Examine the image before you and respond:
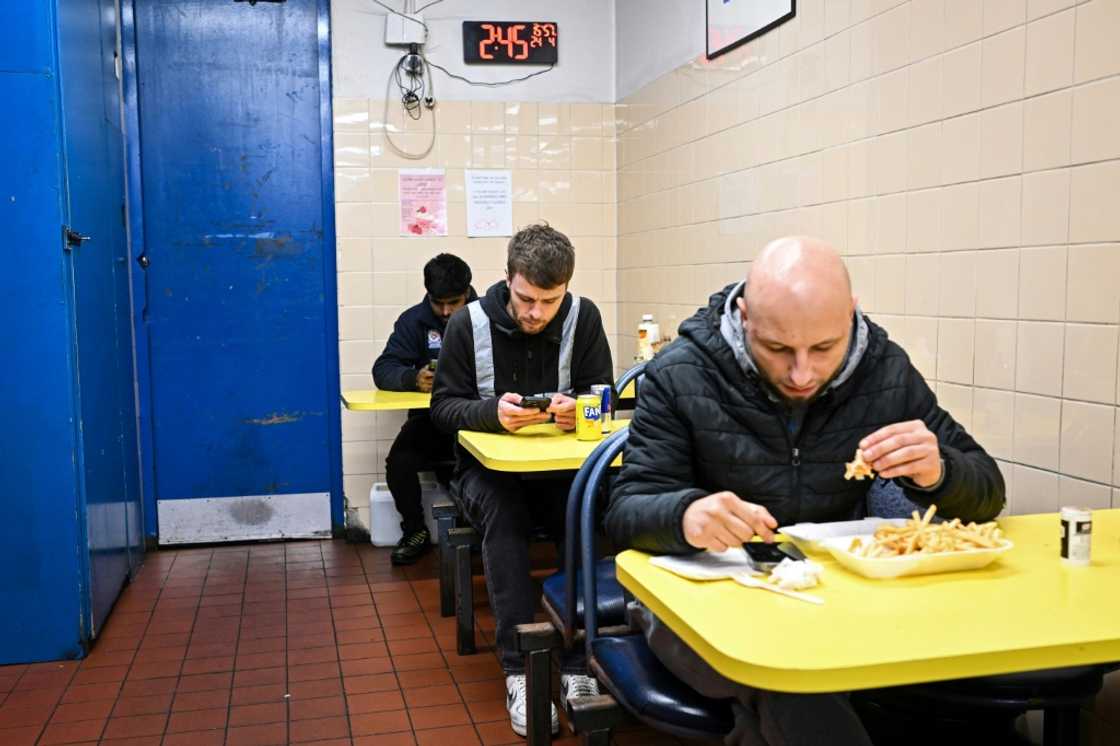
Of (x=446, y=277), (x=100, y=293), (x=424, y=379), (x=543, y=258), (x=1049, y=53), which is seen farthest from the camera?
(x=446, y=277)

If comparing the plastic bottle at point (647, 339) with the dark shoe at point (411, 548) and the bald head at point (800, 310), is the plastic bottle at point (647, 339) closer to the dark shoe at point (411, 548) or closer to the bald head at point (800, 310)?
the dark shoe at point (411, 548)

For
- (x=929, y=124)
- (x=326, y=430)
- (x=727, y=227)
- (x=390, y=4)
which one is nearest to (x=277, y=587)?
(x=326, y=430)

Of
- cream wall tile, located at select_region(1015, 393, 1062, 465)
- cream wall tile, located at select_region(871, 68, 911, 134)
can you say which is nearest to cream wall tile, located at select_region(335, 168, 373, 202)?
cream wall tile, located at select_region(871, 68, 911, 134)

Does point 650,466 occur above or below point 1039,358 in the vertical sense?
below

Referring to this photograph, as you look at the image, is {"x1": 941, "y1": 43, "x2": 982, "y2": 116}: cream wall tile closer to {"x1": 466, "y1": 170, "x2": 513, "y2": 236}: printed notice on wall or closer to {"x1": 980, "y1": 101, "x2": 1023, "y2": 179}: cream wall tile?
{"x1": 980, "y1": 101, "x2": 1023, "y2": 179}: cream wall tile

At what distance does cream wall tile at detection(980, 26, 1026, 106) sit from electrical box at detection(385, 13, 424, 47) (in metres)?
3.24

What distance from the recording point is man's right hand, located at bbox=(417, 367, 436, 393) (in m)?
4.44

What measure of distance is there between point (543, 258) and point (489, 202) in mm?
2292

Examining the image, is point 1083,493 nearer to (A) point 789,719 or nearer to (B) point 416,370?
(A) point 789,719

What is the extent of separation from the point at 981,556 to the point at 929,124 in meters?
1.57

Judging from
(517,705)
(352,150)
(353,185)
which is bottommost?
(517,705)

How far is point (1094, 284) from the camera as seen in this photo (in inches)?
88.7

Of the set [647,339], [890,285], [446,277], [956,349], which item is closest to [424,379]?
[446,277]

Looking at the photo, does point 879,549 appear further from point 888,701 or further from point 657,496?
point 888,701
